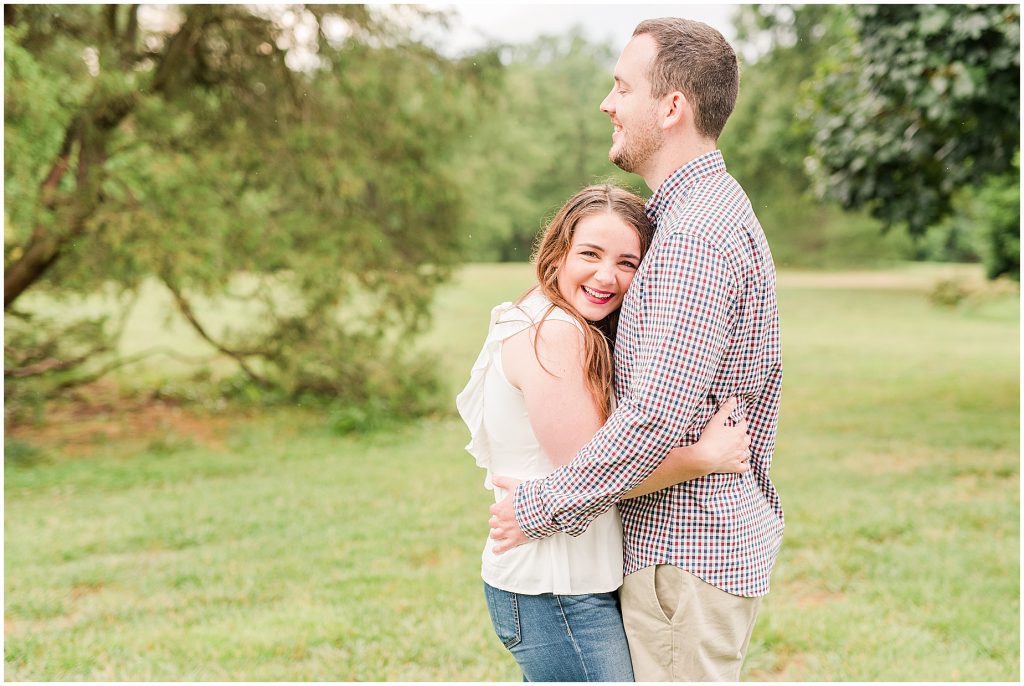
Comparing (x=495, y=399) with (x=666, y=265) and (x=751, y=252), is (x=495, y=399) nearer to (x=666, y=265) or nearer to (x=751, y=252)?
(x=666, y=265)

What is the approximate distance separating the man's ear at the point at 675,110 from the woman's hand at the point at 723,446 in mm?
570

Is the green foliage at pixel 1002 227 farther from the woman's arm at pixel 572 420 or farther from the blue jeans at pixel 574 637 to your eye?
the blue jeans at pixel 574 637

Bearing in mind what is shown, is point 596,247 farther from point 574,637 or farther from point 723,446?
point 574,637

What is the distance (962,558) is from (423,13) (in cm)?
657

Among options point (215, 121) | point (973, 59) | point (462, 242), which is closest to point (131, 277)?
point (215, 121)

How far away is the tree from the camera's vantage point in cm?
779

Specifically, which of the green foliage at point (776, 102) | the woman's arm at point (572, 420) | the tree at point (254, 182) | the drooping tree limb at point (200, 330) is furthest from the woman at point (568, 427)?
the green foliage at point (776, 102)

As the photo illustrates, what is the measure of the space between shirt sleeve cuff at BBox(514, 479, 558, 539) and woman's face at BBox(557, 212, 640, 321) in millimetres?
380

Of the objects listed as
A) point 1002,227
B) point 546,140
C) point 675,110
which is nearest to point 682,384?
point 675,110

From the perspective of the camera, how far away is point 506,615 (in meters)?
1.96

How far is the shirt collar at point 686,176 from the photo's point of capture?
1914 mm

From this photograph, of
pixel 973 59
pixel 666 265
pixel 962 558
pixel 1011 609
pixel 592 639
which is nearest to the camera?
pixel 666 265

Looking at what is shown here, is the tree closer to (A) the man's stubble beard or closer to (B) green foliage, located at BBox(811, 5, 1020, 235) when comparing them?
(B) green foliage, located at BBox(811, 5, 1020, 235)

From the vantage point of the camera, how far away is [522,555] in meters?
1.92
